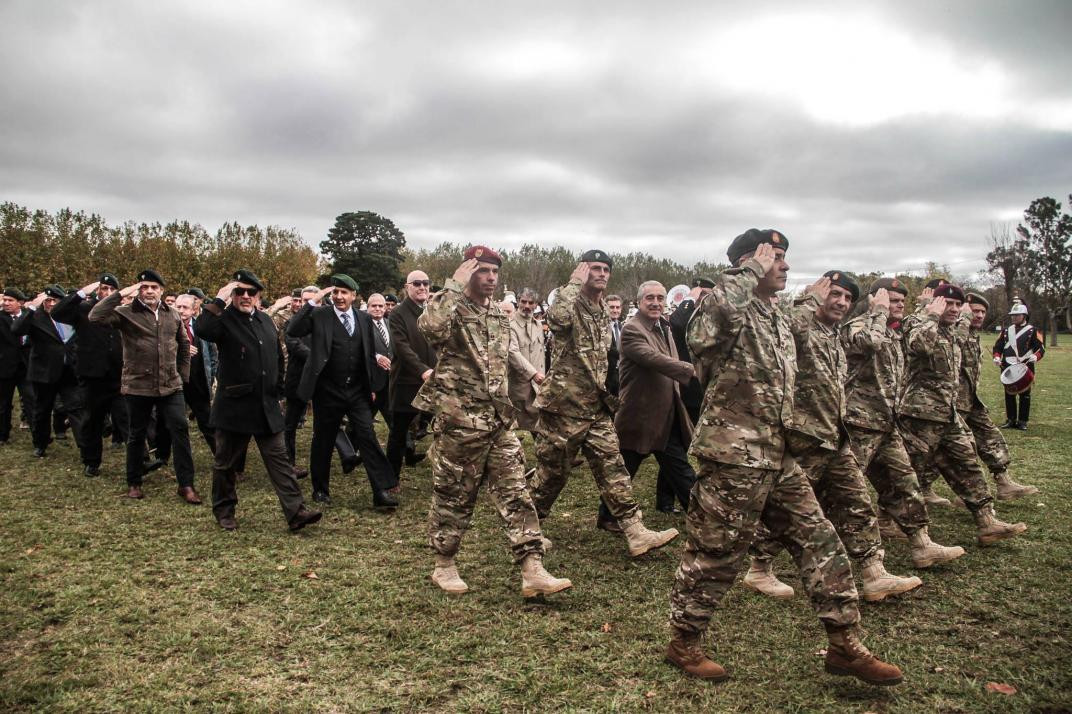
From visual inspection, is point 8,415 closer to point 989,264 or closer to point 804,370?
point 804,370

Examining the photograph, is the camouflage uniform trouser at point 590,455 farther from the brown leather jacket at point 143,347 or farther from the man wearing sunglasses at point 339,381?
the brown leather jacket at point 143,347

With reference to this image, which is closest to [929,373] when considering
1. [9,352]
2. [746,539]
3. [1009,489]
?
[1009,489]

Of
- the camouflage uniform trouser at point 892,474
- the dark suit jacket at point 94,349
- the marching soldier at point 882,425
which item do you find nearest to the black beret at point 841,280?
the marching soldier at point 882,425

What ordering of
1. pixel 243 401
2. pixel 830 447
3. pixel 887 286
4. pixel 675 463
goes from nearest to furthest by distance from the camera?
1. pixel 830 447
2. pixel 887 286
3. pixel 243 401
4. pixel 675 463

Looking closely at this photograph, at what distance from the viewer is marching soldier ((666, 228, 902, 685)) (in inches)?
137

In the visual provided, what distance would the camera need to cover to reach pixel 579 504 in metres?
7.02

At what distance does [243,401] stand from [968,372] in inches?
288

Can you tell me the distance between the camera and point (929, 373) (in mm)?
6102

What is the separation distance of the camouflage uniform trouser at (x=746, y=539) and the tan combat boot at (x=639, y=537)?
157 centimetres

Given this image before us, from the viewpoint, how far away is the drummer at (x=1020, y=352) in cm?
1169

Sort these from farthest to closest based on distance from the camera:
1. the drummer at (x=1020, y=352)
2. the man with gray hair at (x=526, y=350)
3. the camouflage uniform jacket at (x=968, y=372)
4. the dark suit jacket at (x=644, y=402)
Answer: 1. the drummer at (x=1020, y=352)
2. the man with gray hair at (x=526, y=350)
3. the camouflage uniform jacket at (x=968, y=372)
4. the dark suit jacket at (x=644, y=402)

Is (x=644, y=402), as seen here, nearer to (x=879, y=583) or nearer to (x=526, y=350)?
(x=879, y=583)

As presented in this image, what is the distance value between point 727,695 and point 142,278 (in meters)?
6.88

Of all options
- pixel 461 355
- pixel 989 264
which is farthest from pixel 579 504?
pixel 989 264
